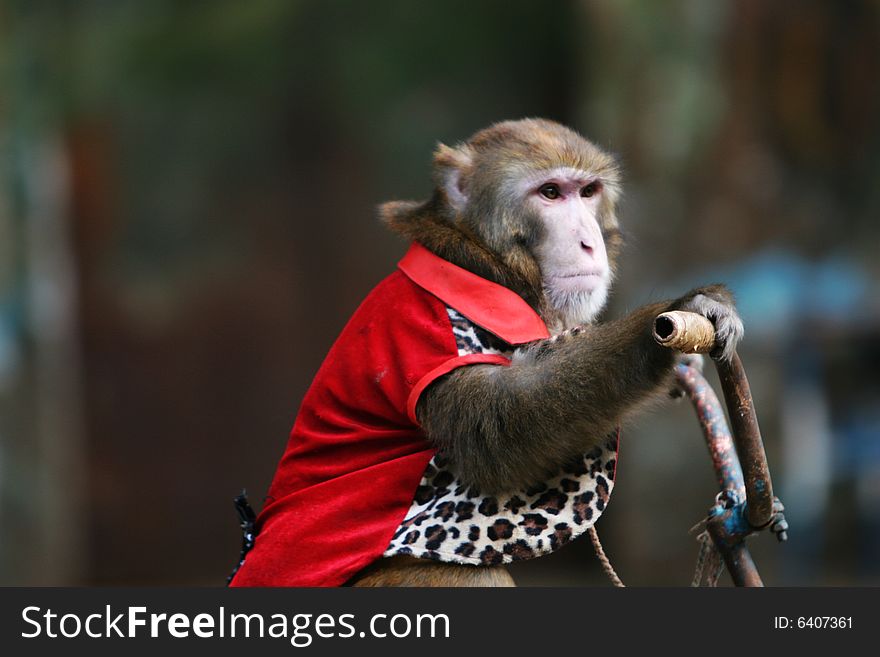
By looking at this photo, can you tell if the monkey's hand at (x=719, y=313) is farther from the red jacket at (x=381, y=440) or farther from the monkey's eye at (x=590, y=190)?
the monkey's eye at (x=590, y=190)

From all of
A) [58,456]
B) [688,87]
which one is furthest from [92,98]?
[688,87]

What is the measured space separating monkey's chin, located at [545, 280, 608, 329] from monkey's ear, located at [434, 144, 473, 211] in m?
0.39

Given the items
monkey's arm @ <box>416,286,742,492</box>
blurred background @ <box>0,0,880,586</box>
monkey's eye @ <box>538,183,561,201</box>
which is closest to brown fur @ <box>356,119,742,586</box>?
monkey's arm @ <box>416,286,742,492</box>

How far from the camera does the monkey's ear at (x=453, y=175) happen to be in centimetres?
344

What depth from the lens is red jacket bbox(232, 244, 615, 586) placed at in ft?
9.82

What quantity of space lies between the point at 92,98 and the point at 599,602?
672 cm

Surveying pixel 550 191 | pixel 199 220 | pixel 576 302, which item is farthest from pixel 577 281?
pixel 199 220

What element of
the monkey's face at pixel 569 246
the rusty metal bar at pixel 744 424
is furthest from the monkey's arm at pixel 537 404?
the monkey's face at pixel 569 246

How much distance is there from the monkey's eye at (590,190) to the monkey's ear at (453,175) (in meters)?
0.32

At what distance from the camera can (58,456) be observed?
8.29 metres

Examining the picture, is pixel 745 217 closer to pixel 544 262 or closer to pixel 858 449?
pixel 858 449

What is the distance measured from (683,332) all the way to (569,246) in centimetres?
75

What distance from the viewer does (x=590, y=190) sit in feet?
11.4

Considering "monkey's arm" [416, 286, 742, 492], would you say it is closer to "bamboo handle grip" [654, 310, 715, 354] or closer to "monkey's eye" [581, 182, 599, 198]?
"bamboo handle grip" [654, 310, 715, 354]
